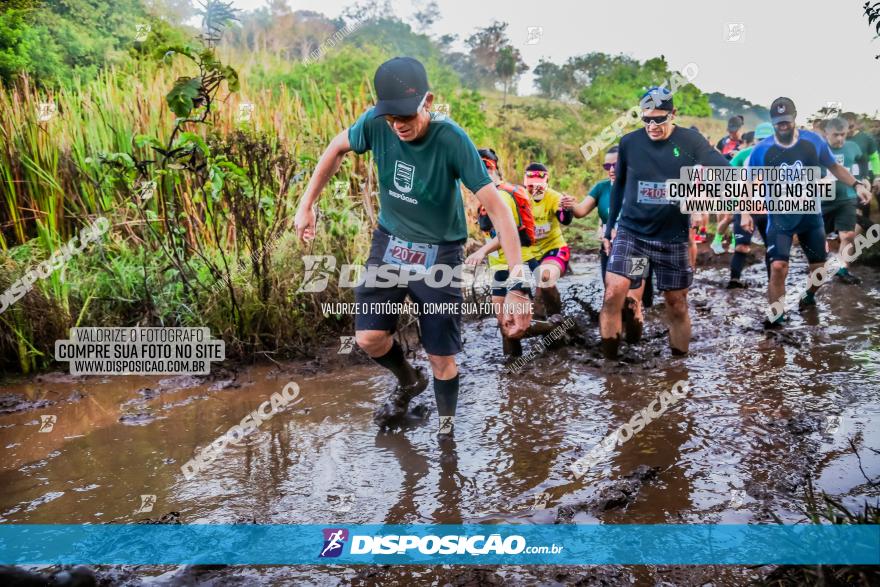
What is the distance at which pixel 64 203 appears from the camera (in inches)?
280

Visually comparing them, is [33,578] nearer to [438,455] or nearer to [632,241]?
[438,455]

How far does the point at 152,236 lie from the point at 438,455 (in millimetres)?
3982

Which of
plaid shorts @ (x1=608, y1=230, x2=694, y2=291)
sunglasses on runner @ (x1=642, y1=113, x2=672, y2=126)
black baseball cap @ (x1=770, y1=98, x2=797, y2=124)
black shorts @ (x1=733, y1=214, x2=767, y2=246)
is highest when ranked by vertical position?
black baseball cap @ (x1=770, y1=98, x2=797, y2=124)

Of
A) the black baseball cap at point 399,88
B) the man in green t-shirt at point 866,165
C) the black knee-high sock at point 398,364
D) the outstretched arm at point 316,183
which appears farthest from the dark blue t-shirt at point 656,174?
the man in green t-shirt at point 866,165

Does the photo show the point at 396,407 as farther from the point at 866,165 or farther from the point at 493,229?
the point at 866,165

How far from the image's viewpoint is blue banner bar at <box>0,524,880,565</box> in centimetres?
303

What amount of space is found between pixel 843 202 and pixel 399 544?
782 cm

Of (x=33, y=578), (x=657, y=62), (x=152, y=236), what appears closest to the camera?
(x=33, y=578)

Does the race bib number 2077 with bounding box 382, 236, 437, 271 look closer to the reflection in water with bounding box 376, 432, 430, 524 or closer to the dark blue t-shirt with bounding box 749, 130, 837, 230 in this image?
the reflection in water with bounding box 376, 432, 430, 524

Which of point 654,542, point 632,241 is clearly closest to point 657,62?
point 632,241

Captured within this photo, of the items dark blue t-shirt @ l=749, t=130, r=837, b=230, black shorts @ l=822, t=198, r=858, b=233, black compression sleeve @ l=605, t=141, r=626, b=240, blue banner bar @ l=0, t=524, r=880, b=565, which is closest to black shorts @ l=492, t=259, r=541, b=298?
black compression sleeve @ l=605, t=141, r=626, b=240

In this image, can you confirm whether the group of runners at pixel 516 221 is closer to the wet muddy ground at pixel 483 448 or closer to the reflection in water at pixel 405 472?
the reflection in water at pixel 405 472

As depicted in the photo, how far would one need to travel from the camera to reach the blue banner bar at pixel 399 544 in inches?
119

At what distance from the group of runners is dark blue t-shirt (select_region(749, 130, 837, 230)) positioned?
0.04ft
